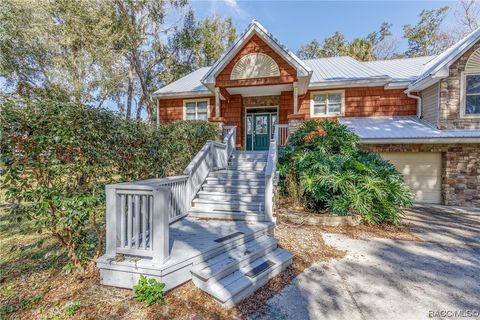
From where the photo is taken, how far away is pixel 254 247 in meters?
4.20

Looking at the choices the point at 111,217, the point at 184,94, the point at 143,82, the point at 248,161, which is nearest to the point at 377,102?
the point at 248,161

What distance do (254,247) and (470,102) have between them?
10752mm

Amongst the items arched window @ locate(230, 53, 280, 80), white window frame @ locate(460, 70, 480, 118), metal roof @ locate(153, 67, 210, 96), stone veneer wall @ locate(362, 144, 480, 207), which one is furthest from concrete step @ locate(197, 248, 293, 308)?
white window frame @ locate(460, 70, 480, 118)

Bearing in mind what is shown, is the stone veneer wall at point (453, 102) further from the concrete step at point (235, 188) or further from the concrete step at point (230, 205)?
the concrete step at point (230, 205)

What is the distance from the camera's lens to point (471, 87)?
30.2ft

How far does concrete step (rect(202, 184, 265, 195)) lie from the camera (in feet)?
21.1

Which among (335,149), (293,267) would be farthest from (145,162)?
(335,149)

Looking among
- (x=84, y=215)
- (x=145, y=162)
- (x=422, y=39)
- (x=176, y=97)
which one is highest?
(x=422, y=39)

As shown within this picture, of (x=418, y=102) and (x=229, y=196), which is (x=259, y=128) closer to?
(x=229, y=196)

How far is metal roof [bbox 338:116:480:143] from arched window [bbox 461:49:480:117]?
0.88m

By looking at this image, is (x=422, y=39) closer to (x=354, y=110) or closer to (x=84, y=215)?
(x=354, y=110)

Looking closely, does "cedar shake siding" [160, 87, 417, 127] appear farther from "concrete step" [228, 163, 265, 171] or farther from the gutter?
"concrete step" [228, 163, 265, 171]

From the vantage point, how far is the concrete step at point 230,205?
5723mm

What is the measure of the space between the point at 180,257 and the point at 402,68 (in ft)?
47.8
